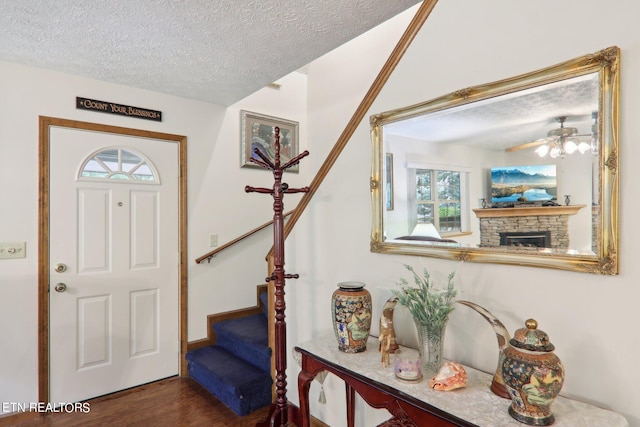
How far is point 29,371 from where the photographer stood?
2336 millimetres

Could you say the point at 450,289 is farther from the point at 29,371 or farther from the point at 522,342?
the point at 29,371

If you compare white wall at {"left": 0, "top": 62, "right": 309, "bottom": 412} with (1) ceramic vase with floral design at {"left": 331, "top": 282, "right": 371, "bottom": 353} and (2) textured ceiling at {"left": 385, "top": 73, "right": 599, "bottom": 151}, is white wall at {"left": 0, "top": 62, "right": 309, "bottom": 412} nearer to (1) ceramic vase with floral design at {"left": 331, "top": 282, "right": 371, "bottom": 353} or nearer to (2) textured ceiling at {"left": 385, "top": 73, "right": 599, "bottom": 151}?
(1) ceramic vase with floral design at {"left": 331, "top": 282, "right": 371, "bottom": 353}

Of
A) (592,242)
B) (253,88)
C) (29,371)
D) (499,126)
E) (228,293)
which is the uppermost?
(253,88)

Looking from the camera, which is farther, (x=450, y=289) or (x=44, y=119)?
(x=44, y=119)

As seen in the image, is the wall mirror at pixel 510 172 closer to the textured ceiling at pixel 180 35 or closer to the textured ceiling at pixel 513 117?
the textured ceiling at pixel 513 117

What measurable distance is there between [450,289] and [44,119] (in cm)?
279

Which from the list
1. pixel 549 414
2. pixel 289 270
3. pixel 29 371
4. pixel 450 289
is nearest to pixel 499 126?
pixel 450 289

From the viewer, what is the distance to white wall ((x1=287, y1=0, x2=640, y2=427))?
1.07 metres

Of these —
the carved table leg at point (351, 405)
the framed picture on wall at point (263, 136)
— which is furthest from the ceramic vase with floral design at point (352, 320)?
the framed picture on wall at point (263, 136)

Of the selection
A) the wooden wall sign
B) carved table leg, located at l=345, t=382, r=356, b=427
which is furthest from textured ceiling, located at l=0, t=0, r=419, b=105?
carved table leg, located at l=345, t=382, r=356, b=427

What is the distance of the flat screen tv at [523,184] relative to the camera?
124 centimetres

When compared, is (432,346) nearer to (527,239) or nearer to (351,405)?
(527,239)

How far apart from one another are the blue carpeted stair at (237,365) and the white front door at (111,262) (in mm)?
353

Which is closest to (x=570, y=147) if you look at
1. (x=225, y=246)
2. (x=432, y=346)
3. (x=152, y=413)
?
(x=432, y=346)
